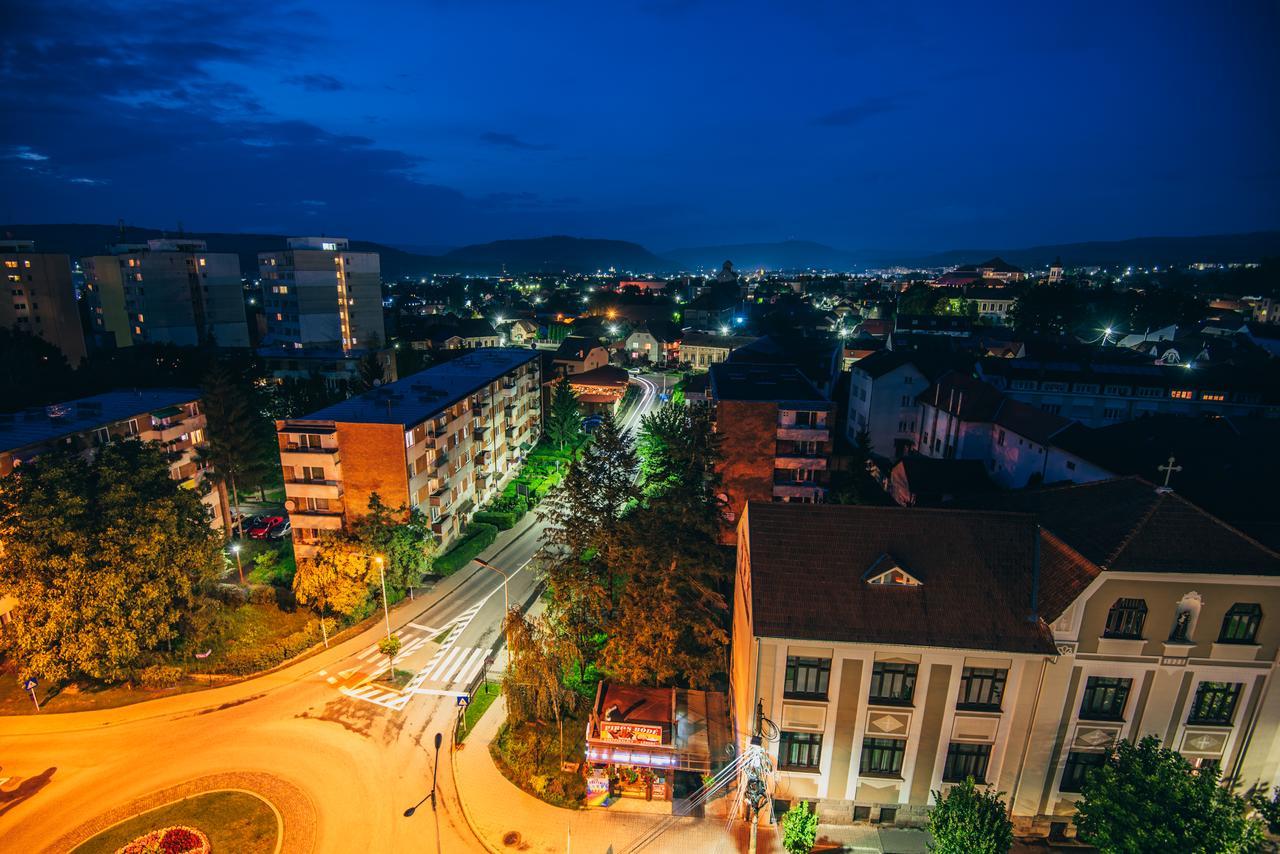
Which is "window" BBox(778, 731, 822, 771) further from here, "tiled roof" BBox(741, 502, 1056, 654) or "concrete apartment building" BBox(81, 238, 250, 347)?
"concrete apartment building" BBox(81, 238, 250, 347)

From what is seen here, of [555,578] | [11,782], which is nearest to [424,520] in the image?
[555,578]

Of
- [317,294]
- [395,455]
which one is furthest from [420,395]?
[317,294]

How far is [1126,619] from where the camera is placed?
2239cm

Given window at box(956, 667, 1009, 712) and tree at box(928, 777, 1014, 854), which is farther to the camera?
window at box(956, 667, 1009, 712)

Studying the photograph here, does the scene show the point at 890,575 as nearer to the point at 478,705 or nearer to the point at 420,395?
the point at 478,705

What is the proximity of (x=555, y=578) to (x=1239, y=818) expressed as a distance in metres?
26.8

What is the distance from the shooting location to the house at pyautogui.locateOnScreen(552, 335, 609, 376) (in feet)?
323

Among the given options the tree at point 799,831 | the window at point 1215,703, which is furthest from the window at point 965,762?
the window at point 1215,703

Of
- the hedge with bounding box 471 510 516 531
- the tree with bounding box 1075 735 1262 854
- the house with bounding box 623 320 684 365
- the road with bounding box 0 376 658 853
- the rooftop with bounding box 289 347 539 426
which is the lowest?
the road with bounding box 0 376 658 853

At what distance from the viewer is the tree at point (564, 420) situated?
2670 inches

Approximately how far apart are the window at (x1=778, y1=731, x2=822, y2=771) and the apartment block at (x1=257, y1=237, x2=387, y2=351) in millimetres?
114392

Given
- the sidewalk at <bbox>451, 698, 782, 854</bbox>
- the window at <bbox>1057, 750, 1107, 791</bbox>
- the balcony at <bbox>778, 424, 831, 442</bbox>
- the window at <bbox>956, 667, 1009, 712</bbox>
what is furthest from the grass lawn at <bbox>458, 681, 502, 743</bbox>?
the balcony at <bbox>778, 424, 831, 442</bbox>

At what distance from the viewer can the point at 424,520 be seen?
4238 centimetres

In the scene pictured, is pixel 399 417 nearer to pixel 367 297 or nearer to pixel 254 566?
pixel 254 566
